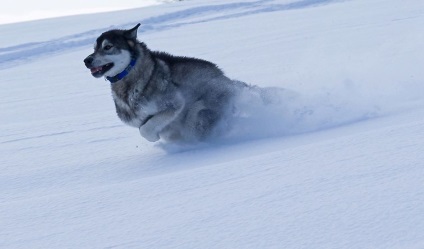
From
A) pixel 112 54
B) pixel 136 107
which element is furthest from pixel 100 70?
pixel 136 107

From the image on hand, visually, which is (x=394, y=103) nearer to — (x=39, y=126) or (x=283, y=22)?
(x=39, y=126)

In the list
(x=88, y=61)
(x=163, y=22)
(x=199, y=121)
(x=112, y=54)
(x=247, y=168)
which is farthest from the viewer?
(x=163, y=22)

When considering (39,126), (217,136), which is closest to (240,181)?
(217,136)

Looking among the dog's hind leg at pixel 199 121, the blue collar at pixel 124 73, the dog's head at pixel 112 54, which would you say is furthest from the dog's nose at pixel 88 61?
the dog's hind leg at pixel 199 121

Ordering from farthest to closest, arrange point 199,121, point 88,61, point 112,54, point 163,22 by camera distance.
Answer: point 163,22 < point 199,121 < point 112,54 < point 88,61

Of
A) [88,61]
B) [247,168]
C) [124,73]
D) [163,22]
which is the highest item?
[88,61]

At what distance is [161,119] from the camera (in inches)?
199

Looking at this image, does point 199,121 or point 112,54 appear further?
point 199,121

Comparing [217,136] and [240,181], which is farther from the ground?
[240,181]

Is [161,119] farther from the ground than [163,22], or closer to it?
farther from the ground

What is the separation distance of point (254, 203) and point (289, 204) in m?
0.18

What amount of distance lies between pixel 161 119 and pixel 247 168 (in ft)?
4.18

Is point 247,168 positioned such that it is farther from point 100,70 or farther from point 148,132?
point 100,70

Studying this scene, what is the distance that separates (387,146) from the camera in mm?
3939
